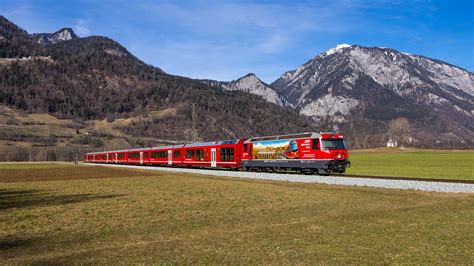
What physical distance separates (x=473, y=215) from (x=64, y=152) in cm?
A: 20004

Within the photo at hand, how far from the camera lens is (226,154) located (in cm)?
5678

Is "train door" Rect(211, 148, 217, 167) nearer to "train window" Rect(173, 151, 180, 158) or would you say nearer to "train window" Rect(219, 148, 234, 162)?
"train window" Rect(219, 148, 234, 162)

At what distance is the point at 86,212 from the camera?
19.5m

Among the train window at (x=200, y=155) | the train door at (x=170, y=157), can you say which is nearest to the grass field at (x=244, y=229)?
the train window at (x=200, y=155)

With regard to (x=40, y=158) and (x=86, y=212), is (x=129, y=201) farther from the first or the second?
(x=40, y=158)

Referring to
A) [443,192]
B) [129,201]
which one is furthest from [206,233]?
[443,192]

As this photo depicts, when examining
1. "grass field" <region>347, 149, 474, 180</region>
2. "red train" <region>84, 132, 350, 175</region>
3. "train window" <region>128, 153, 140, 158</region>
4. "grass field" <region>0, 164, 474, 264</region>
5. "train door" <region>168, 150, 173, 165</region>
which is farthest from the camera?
"train window" <region>128, 153, 140, 158</region>

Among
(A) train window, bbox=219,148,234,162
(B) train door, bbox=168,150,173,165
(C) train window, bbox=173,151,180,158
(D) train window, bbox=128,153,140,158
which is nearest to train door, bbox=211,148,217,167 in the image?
(A) train window, bbox=219,148,234,162

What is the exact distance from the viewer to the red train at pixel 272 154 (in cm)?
4197

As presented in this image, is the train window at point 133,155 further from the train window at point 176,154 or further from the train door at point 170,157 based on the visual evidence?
the train window at point 176,154

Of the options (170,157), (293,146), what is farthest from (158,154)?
(293,146)

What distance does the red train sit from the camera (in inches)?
1652

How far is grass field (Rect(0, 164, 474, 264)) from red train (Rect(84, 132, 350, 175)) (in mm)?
17287

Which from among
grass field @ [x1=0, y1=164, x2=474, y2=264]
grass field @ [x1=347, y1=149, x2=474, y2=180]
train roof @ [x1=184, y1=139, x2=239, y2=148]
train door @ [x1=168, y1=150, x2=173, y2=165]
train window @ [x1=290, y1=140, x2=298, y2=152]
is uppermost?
train roof @ [x1=184, y1=139, x2=239, y2=148]
